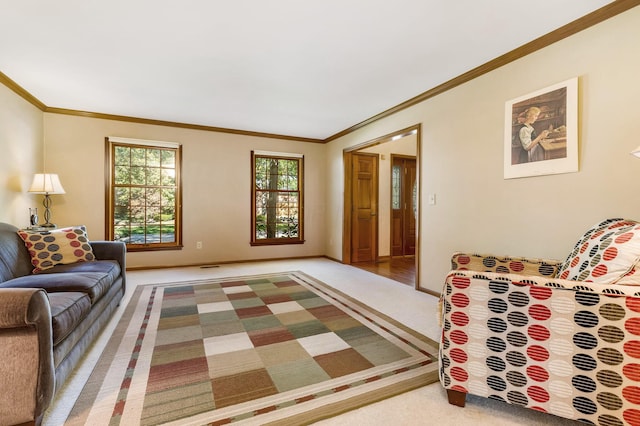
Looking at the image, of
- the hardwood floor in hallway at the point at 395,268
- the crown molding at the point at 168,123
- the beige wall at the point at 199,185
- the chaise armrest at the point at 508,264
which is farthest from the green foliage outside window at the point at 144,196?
the chaise armrest at the point at 508,264

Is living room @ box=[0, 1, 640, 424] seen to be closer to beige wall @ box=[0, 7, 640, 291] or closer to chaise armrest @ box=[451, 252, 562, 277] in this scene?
beige wall @ box=[0, 7, 640, 291]

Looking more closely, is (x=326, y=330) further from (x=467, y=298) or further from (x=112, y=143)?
(x=112, y=143)

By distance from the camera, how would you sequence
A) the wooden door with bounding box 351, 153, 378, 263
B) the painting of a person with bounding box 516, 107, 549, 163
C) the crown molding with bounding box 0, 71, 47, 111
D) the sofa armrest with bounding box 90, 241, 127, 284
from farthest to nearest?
the wooden door with bounding box 351, 153, 378, 263, the crown molding with bounding box 0, 71, 47, 111, the sofa armrest with bounding box 90, 241, 127, 284, the painting of a person with bounding box 516, 107, 549, 163

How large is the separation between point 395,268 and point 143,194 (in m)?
4.52

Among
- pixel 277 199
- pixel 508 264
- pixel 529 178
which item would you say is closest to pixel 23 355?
pixel 508 264

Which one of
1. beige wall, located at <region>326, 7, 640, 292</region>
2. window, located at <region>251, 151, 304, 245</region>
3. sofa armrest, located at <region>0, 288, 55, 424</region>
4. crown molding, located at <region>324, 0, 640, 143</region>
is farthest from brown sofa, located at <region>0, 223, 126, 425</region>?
crown molding, located at <region>324, 0, 640, 143</region>

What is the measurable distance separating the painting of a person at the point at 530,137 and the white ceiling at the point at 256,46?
2.06ft

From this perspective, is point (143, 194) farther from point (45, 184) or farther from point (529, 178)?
point (529, 178)

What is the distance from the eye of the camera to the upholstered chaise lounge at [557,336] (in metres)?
1.15

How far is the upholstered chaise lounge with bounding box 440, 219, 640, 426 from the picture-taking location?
115cm

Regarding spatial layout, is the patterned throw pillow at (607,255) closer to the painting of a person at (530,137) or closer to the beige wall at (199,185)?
the painting of a person at (530,137)

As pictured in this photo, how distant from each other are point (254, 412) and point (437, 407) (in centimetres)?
95

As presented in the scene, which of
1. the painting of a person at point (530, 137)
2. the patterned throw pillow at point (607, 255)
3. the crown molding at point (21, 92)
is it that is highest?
the crown molding at point (21, 92)

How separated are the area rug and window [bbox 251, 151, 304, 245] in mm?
2607
